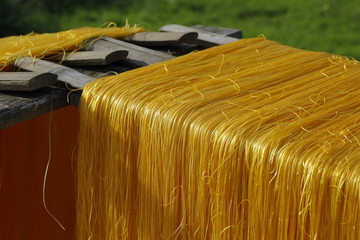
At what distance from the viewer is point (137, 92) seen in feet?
7.10

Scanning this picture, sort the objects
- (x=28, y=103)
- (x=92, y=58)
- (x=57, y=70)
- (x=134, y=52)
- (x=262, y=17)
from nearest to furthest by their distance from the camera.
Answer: (x=28, y=103), (x=57, y=70), (x=92, y=58), (x=134, y=52), (x=262, y=17)

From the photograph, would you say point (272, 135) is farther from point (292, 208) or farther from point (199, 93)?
point (199, 93)

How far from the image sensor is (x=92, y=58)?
8.09 feet

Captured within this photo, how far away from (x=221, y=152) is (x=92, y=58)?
2.44 ft

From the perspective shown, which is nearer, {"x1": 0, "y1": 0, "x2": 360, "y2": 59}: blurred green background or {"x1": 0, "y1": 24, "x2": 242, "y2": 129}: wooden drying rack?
{"x1": 0, "y1": 24, "x2": 242, "y2": 129}: wooden drying rack

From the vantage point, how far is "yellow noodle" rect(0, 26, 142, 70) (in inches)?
100.0

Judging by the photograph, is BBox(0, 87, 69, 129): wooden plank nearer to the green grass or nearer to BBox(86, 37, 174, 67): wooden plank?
BBox(86, 37, 174, 67): wooden plank

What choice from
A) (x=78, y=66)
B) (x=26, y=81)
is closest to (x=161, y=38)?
(x=78, y=66)

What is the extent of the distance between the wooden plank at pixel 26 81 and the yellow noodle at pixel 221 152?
14cm

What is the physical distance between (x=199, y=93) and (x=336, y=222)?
606 mm

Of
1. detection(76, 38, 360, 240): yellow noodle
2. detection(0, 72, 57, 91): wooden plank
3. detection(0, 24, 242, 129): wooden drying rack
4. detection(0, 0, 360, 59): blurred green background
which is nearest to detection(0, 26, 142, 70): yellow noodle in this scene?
detection(0, 24, 242, 129): wooden drying rack

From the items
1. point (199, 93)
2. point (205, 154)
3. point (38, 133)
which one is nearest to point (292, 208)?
point (205, 154)

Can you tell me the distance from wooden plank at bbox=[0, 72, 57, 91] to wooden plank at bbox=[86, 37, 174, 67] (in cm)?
39

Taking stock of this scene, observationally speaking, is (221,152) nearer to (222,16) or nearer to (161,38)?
(161,38)
